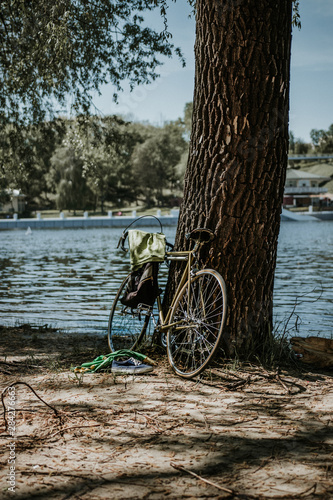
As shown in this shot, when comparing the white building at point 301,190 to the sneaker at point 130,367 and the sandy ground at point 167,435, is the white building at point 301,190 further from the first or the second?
the sandy ground at point 167,435

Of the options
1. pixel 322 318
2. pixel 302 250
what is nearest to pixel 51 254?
pixel 302 250

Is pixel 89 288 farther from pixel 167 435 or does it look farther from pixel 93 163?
pixel 167 435

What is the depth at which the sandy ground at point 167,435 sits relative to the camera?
2498 mm

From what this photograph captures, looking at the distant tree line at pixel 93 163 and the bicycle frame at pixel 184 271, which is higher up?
the distant tree line at pixel 93 163

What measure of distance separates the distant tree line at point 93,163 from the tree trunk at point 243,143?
22.5ft

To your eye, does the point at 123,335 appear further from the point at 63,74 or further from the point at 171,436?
the point at 63,74

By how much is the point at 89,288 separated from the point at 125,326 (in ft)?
22.9

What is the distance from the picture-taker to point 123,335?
613cm

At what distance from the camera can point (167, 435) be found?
308 cm

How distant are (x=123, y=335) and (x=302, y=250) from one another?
19.1 m

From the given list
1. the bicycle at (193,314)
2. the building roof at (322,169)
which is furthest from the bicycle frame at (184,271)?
the building roof at (322,169)

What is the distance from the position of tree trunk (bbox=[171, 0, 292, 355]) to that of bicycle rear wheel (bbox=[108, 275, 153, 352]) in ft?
2.80

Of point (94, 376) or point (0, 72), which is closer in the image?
point (94, 376)

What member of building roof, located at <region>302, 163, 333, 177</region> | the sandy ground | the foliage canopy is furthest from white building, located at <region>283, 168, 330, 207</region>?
the sandy ground
